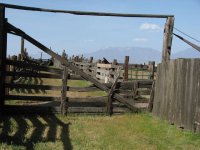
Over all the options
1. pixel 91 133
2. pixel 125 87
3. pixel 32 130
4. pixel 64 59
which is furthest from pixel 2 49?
pixel 125 87

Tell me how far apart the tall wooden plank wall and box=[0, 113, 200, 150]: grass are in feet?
1.00

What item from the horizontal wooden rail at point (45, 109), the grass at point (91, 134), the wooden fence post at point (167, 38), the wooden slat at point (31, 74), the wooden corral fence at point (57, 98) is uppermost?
the wooden fence post at point (167, 38)

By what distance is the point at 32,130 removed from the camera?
31.3ft

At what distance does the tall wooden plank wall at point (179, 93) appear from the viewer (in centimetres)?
982

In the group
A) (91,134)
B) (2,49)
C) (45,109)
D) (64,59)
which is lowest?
(91,134)

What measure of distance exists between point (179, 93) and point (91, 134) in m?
2.87

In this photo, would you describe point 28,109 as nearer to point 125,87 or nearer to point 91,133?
point 91,133

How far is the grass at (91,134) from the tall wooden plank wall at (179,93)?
0.30m

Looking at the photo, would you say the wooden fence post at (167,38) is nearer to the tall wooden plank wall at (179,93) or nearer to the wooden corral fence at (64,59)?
the wooden corral fence at (64,59)

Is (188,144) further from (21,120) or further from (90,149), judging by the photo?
(21,120)

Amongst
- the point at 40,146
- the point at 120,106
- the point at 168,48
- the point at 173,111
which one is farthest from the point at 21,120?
the point at 168,48

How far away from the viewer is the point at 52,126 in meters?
10.3

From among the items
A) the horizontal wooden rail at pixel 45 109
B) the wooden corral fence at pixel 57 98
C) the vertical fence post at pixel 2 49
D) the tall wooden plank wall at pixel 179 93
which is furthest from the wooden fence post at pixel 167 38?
the vertical fence post at pixel 2 49

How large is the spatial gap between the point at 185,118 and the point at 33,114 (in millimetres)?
4641
